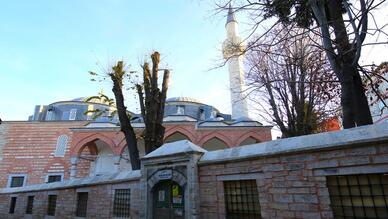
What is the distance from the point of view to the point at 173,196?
6855 millimetres

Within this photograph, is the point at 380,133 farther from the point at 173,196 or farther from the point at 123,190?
the point at 123,190

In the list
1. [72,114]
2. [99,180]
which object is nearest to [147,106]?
[99,180]

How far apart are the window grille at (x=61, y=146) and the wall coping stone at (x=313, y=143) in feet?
67.0

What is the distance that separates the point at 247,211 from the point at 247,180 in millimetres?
623

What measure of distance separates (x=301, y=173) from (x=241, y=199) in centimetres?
151

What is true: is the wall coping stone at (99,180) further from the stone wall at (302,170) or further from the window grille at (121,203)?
the stone wall at (302,170)

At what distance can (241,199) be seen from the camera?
18.8ft

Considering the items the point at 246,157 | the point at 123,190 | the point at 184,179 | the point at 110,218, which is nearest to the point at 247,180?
the point at 246,157

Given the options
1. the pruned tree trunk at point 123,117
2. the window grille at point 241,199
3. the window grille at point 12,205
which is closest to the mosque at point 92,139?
the window grille at point 12,205

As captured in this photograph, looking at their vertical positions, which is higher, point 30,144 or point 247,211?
point 30,144

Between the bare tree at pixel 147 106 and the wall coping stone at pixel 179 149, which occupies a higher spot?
the bare tree at pixel 147 106

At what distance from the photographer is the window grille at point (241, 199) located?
5.52m

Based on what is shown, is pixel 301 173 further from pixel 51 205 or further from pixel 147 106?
pixel 51 205

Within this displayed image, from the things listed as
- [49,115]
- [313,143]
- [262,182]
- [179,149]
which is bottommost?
[262,182]
